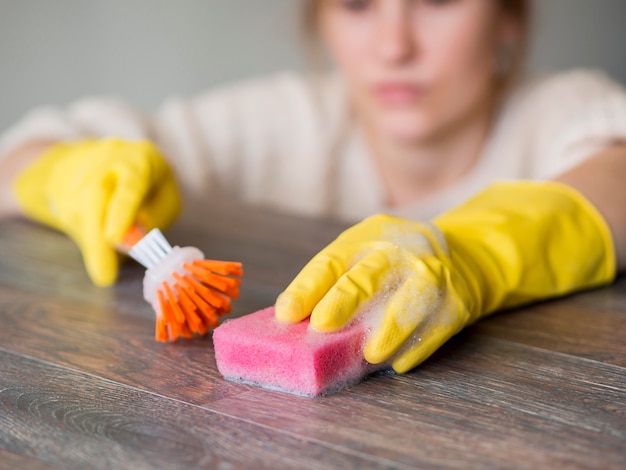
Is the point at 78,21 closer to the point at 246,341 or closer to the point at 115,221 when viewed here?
the point at 115,221

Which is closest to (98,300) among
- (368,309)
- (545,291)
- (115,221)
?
(115,221)

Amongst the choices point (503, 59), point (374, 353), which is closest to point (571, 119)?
point (503, 59)

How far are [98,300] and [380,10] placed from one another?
0.65 m

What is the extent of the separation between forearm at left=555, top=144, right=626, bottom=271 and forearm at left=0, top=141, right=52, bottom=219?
73cm

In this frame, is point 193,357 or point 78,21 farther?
point 78,21

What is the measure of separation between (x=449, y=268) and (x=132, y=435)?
0.27 m

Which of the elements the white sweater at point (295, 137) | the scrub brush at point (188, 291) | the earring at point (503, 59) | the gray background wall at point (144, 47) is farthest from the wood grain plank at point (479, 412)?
the gray background wall at point (144, 47)

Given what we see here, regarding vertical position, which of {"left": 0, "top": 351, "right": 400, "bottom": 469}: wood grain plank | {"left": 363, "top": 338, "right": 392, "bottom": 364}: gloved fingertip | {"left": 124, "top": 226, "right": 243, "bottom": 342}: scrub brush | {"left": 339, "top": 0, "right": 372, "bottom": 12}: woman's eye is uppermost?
{"left": 339, "top": 0, "right": 372, "bottom": 12}: woman's eye

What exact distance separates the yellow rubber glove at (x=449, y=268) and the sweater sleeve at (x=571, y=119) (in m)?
0.21

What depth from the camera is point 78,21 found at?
2.37m

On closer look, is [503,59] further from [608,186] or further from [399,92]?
[608,186]

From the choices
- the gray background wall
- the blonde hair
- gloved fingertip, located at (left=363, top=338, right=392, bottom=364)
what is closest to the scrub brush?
gloved fingertip, located at (left=363, top=338, right=392, bottom=364)

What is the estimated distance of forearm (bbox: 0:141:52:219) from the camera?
3.63 ft

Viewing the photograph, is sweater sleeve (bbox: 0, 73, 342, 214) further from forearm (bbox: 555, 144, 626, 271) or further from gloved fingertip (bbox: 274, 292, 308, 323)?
gloved fingertip (bbox: 274, 292, 308, 323)
